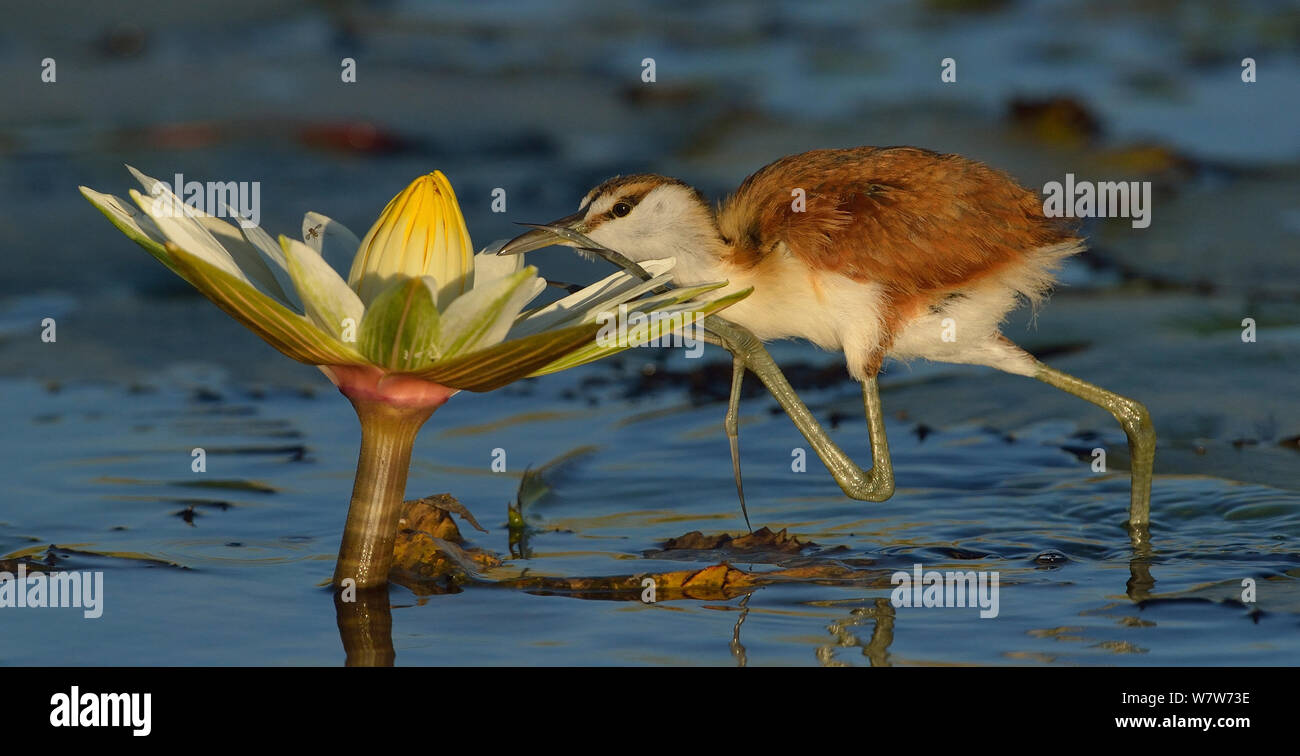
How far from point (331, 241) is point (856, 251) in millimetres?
1538

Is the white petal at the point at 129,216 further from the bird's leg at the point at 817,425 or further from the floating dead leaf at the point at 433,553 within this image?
the bird's leg at the point at 817,425

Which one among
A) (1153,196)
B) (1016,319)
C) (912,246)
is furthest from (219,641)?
(1153,196)

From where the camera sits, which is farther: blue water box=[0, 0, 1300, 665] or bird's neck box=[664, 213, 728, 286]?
bird's neck box=[664, 213, 728, 286]

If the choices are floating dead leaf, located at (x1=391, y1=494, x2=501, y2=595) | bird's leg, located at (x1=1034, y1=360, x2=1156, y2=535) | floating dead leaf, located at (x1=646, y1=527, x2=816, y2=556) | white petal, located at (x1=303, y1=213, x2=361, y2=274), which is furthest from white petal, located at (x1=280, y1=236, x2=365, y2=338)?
bird's leg, located at (x1=1034, y1=360, x2=1156, y2=535)

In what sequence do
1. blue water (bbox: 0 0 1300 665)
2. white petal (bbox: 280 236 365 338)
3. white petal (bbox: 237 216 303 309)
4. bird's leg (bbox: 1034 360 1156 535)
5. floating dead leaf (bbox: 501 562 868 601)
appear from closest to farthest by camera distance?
white petal (bbox: 280 236 365 338) < white petal (bbox: 237 216 303 309) < blue water (bbox: 0 0 1300 665) < floating dead leaf (bbox: 501 562 868 601) < bird's leg (bbox: 1034 360 1156 535)

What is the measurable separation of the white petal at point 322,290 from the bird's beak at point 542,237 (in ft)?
2.65

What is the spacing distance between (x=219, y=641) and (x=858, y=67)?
10.00m

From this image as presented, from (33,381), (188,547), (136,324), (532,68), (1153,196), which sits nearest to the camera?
(188,547)

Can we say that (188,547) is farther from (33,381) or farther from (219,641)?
(33,381)

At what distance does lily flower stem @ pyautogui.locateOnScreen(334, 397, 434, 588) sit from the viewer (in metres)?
3.50

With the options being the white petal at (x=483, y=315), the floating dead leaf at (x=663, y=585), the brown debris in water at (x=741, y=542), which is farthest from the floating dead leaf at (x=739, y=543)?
the white petal at (x=483, y=315)

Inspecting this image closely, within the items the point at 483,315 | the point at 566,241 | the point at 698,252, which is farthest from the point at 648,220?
the point at 483,315

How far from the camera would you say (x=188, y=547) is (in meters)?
4.57

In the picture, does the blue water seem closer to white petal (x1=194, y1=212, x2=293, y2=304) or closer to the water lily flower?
the water lily flower
